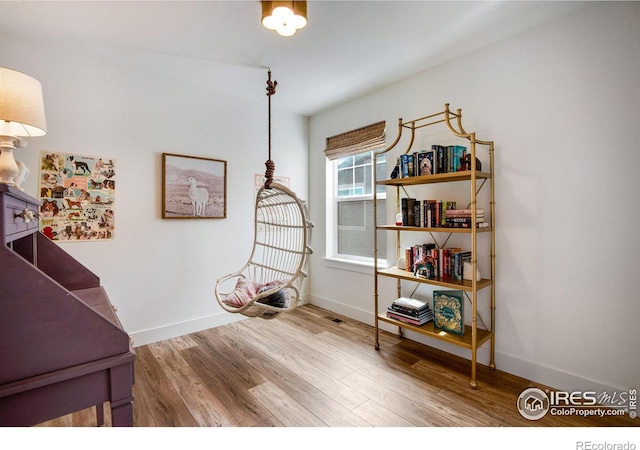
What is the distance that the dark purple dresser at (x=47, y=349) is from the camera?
84 cm

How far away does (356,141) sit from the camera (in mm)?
3285

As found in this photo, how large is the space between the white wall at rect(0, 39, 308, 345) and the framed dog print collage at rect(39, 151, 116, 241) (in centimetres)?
6

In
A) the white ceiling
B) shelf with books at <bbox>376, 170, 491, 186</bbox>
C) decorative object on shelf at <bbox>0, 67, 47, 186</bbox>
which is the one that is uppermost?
the white ceiling

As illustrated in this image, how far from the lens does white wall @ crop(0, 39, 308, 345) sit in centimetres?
235

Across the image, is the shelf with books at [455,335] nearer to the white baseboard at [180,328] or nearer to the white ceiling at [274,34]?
the white baseboard at [180,328]

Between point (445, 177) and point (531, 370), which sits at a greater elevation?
point (445, 177)

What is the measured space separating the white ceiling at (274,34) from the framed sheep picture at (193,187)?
78 cm

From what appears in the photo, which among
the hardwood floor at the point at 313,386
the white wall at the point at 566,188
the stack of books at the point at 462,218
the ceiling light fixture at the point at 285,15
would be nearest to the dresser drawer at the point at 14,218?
the hardwood floor at the point at 313,386

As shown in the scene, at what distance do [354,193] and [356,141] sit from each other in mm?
597

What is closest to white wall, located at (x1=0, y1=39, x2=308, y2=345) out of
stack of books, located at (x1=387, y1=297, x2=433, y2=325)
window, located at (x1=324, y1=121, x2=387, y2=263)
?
window, located at (x1=324, y1=121, x2=387, y2=263)

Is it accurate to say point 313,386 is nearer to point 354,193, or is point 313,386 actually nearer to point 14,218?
point 14,218

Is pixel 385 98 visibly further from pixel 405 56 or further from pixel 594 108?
pixel 594 108

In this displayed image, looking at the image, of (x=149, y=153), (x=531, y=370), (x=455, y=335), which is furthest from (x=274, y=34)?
(x=531, y=370)

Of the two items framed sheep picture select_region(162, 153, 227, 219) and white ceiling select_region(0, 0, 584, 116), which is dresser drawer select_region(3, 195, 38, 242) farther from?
framed sheep picture select_region(162, 153, 227, 219)
